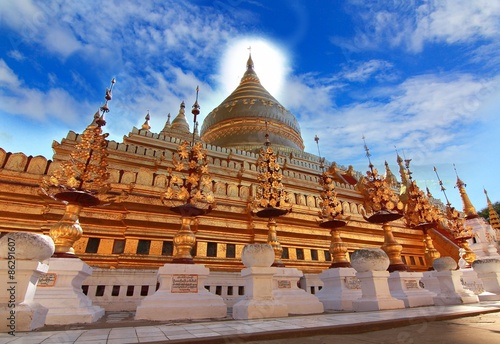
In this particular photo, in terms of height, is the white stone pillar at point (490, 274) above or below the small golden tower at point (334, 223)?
below

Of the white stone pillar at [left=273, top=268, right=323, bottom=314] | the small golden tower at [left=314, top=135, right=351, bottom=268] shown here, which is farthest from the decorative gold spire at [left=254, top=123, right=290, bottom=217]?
the white stone pillar at [left=273, top=268, right=323, bottom=314]

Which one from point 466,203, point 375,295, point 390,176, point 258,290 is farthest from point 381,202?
point 390,176

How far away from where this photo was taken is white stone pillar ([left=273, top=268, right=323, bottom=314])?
21.2 ft

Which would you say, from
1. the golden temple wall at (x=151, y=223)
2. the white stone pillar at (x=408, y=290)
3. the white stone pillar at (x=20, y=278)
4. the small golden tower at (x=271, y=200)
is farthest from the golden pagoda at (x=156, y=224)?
the white stone pillar at (x=20, y=278)

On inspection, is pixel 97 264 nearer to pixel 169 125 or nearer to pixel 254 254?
pixel 254 254

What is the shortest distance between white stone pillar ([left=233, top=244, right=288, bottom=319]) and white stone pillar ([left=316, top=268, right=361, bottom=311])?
8.68 feet

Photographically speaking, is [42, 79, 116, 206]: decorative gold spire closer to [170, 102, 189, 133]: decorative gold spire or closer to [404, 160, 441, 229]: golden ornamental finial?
[404, 160, 441, 229]: golden ornamental finial

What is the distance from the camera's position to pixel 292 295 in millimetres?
6684

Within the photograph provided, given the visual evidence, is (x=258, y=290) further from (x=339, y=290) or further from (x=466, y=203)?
(x=466, y=203)

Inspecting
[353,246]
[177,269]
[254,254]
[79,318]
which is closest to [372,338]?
[254,254]

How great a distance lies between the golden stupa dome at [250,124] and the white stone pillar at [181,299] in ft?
59.3

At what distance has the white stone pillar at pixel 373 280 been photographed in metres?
6.54

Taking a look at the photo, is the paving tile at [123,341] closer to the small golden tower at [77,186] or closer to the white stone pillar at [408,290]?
the small golden tower at [77,186]

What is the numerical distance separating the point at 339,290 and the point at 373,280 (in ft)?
5.05
